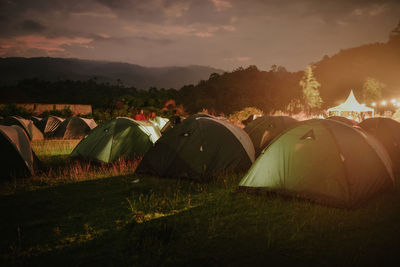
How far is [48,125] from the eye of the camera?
18250 millimetres

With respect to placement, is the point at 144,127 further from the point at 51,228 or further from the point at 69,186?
the point at 51,228

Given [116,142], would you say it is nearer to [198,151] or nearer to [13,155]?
[13,155]

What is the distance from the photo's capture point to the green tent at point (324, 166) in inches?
194

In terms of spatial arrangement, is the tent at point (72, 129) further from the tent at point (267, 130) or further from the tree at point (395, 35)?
the tree at point (395, 35)

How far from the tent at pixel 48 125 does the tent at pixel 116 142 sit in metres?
10.6

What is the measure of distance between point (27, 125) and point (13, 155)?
36.4ft

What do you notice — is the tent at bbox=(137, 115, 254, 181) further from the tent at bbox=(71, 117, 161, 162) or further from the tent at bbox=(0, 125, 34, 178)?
the tent at bbox=(0, 125, 34, 178)

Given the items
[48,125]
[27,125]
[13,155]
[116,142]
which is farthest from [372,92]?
[13,155]

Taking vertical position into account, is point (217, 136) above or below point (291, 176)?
above

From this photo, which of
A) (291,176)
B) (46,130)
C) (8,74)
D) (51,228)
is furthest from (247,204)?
(8,74)

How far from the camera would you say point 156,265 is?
318 centimetres

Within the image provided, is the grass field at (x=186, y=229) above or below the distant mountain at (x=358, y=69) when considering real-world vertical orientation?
below

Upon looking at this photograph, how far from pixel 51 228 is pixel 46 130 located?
53.2ft

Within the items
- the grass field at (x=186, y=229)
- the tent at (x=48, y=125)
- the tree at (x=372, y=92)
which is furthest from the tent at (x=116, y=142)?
the tree at (x=372, y=92)
